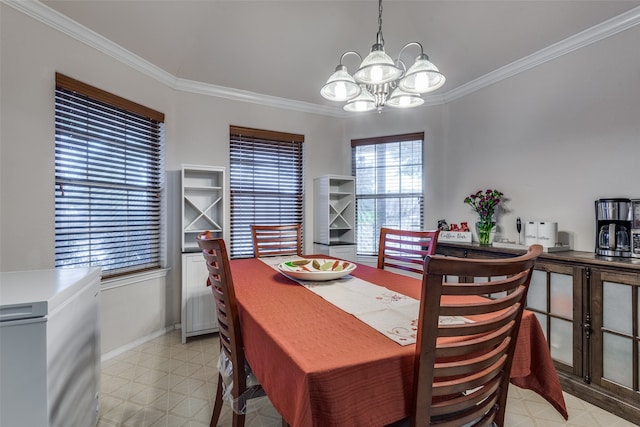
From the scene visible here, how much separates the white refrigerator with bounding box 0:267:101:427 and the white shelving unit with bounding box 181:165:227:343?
1.48 metres

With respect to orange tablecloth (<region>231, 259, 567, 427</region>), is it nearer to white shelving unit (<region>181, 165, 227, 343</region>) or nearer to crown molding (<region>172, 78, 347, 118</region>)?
white shelving unit (<region>181, 165, 227, 343</region>)

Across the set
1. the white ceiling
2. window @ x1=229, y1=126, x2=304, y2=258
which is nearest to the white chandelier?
the white ceiling

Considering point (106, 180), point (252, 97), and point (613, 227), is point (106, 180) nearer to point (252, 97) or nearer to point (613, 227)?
point (252, 97)

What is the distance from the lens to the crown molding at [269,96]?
7.11 feet

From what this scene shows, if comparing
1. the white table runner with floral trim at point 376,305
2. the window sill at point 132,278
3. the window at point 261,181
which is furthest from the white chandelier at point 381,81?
the window sill at point 132,278

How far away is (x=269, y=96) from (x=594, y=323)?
3.64 m

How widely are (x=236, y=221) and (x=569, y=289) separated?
3.13 m

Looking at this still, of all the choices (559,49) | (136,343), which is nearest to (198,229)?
(136,343)

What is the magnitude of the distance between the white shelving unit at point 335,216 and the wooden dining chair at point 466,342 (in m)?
2.68

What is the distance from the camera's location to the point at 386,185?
400 centimetres

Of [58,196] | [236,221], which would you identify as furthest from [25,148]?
[236,221]

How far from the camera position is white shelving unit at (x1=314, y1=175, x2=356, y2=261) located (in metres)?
3.78

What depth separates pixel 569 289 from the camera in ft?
7.11

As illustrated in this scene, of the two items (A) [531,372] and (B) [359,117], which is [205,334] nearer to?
(A) [531,372]
